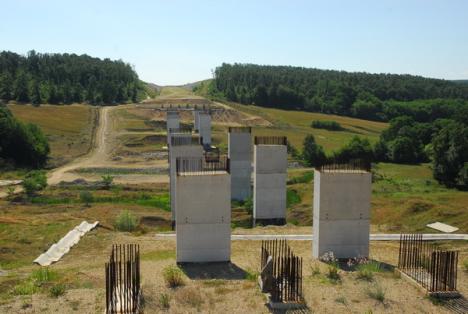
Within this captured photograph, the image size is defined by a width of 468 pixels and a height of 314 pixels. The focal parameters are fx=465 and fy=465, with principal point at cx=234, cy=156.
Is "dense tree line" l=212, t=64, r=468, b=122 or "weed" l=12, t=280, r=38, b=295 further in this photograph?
"dense tree line" l=212, t=64, r=468, b=122

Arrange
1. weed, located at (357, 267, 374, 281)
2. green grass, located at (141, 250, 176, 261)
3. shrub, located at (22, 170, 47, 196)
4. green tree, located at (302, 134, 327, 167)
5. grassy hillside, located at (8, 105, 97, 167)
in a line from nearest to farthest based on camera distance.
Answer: weed, located at (357, 267, 374, 281), green grass, located at (141, 250, 176, 261), shrub, located at (22, 170, 47, 196), green tree, located at (302, 134, 327, 167), grassy hillside, located at (8, 105, 97, 167)

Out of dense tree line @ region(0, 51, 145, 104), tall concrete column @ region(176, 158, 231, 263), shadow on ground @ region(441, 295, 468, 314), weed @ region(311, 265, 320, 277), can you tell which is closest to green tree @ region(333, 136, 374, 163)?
tall concrete column @ region(176, 158, 231, 263)

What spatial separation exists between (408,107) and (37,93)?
261ft

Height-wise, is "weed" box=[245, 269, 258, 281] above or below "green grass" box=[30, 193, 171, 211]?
above

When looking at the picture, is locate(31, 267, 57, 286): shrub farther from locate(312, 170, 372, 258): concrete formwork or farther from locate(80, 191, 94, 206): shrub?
locate(80, 191, 94, 206): shrub

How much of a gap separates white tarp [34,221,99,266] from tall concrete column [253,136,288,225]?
1014 centimetres

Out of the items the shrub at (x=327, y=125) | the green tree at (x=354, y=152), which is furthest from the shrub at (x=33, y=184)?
the shrub at (x=327, y=125)

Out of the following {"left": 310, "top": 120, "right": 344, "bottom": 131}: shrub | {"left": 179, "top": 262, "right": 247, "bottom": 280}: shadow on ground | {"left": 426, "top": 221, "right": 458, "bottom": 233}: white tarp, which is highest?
{"left": 310, "top": 120, "right": 344, "bottom": 131}: shrub

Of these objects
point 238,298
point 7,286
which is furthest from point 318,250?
point 7,286

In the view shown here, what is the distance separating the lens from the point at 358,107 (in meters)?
106

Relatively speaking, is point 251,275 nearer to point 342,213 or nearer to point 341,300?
point 341,300

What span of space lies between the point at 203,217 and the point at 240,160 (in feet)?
63.9

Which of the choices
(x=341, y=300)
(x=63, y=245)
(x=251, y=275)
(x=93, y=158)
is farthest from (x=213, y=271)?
(x=93, y=158)

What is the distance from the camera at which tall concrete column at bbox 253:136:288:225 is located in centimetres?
2847
